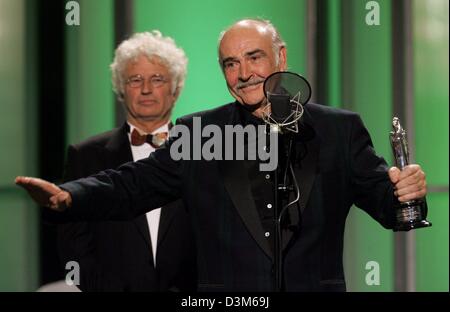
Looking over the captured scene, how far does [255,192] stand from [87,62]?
1.91 m

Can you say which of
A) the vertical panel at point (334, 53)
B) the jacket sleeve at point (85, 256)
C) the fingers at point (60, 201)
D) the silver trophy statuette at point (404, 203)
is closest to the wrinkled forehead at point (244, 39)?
the silver trophy statuette at point (404, 203)

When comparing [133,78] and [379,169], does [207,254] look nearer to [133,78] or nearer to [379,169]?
[379,169]

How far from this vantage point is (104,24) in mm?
4113

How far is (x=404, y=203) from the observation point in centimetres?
221

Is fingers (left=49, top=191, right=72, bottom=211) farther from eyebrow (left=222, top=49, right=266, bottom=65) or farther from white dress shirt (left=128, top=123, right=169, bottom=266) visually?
white dress shirt (left=128, top=123, right=169, bottom=266)

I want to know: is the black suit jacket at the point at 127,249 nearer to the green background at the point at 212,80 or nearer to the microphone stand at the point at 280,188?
the green background at the point at 212,80

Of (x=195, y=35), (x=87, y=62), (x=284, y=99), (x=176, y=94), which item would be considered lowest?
(x=284, y=99)

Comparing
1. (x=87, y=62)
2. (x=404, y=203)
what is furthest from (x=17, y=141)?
(x=404, y=203)

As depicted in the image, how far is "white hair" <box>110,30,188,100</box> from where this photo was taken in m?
3.48

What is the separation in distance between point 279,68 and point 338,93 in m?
1.78

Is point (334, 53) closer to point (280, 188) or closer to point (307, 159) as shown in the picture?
point (307, 159)

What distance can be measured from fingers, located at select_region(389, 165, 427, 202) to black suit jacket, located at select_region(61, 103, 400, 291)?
150 mm

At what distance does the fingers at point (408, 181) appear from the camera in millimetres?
2172

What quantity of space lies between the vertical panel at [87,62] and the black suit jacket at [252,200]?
167 centimetres
